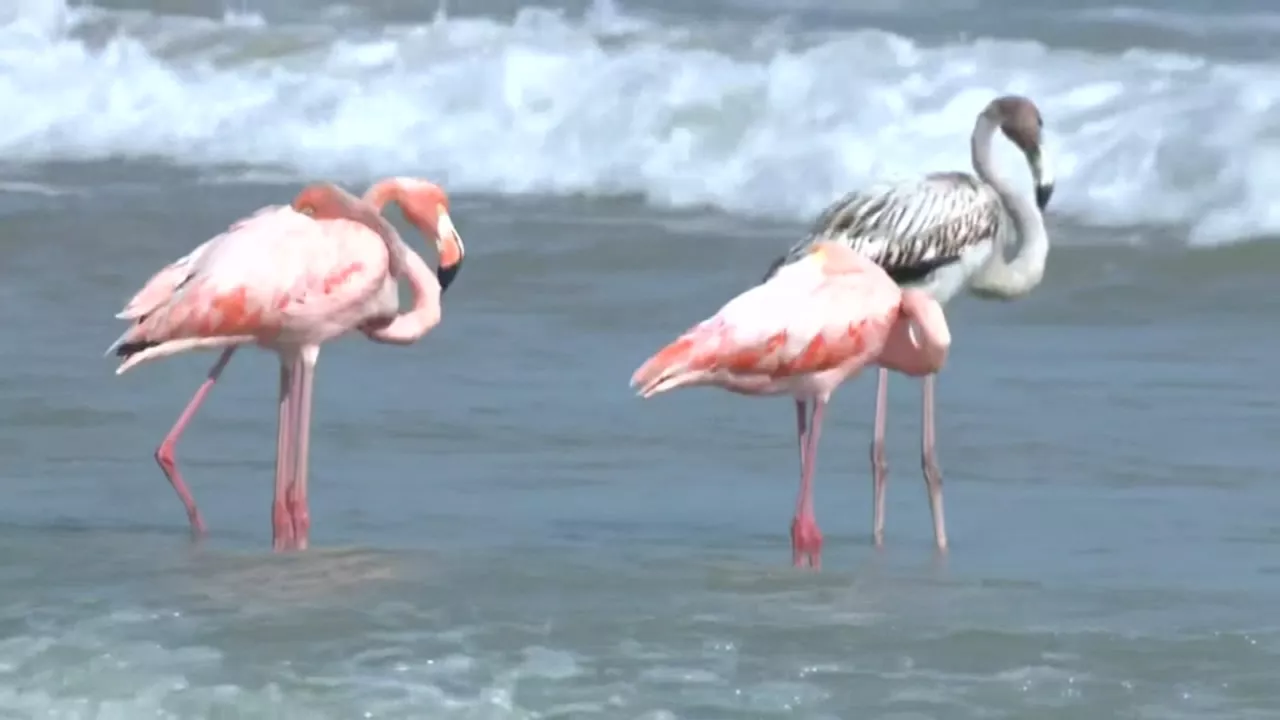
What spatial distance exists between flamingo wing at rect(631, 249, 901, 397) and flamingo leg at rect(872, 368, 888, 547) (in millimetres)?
527

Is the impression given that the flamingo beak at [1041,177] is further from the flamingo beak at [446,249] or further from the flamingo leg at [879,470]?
the flamingo beak at [446,249]

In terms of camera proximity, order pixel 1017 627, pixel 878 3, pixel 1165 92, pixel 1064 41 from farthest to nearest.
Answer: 1. pixel 878 3
2. pixel 1064 41
3. pixel 1165 92
4. pixel 1017 627

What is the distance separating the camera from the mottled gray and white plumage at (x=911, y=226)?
8469 millimetres

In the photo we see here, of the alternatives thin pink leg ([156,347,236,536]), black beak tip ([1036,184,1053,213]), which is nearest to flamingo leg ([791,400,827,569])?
thin pink leg ([156,347,236,536])

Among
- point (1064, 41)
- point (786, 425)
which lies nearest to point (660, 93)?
point (1064, 41)

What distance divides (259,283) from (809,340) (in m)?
1.52

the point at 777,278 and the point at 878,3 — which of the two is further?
the point at 878,3

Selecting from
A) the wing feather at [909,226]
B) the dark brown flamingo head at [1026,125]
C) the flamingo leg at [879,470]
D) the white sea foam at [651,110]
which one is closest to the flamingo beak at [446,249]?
the wing feather at [909,226]

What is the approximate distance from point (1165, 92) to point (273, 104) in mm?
5964

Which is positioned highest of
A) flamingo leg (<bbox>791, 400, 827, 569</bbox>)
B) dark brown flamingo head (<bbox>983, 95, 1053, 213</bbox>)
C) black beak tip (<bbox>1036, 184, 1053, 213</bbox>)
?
dark brown flamingo head (<bbox>983, 95, 1053, 213</bbox>)

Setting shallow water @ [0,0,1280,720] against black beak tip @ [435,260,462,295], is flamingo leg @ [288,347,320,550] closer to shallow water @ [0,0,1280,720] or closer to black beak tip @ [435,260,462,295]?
shallow water @ [0,0,1280,720]

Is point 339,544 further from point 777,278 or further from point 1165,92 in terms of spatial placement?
point 1165,92

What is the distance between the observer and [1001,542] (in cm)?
762

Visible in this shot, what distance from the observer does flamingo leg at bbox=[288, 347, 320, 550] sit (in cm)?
751
